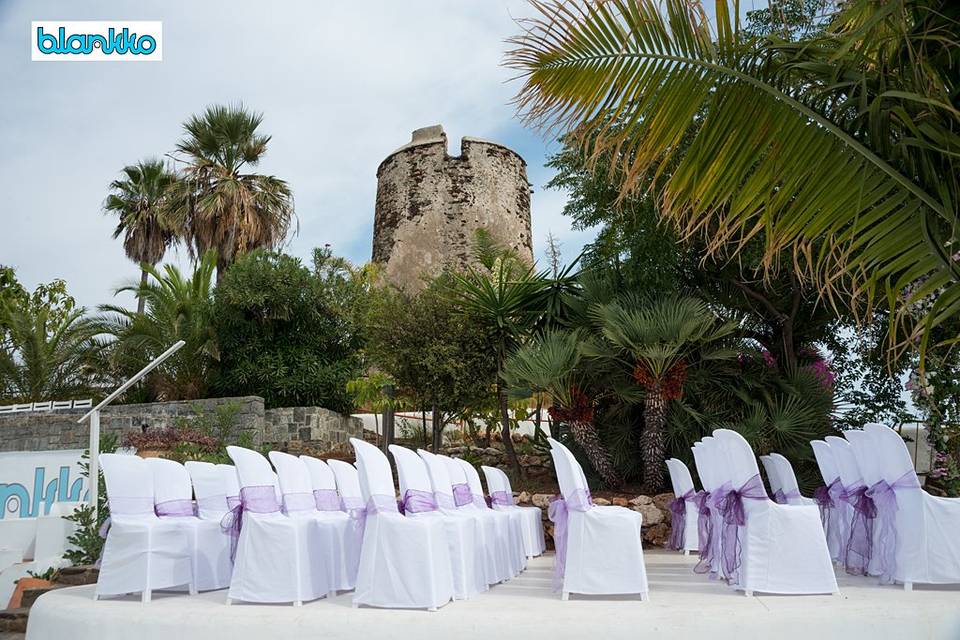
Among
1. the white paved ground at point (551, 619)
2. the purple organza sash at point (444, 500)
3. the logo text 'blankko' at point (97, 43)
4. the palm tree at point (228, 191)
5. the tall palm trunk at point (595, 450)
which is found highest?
the palm tree at point (228, 191)

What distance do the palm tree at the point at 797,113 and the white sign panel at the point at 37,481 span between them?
33.3 feet

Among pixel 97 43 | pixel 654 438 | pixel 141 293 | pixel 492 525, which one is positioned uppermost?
pixel 97 43

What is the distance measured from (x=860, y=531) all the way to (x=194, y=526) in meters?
4.52

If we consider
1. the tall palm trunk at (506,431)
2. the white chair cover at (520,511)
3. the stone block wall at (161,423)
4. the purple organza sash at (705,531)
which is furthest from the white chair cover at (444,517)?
the stone block wall at (161,423)

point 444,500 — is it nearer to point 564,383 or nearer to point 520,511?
point 520,511

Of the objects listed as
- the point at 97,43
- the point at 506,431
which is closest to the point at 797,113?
the point at 506,431

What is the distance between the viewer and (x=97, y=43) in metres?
8.85

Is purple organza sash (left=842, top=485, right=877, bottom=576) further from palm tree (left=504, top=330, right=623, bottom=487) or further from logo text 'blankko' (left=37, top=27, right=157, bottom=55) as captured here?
logo text 'blankko' (left=37, top=27, right=157, bottom=55)

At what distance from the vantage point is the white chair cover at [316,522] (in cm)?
465

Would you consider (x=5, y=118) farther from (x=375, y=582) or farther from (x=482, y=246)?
(x=375, y=582)

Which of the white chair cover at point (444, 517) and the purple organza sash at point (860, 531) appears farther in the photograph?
the purple organza sash at point (860, 531)

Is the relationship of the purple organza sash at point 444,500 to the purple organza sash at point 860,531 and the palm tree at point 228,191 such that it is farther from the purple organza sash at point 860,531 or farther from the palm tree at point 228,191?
the palm tree at point 228,191

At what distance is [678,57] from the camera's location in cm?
218

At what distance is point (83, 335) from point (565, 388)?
12000 mm
